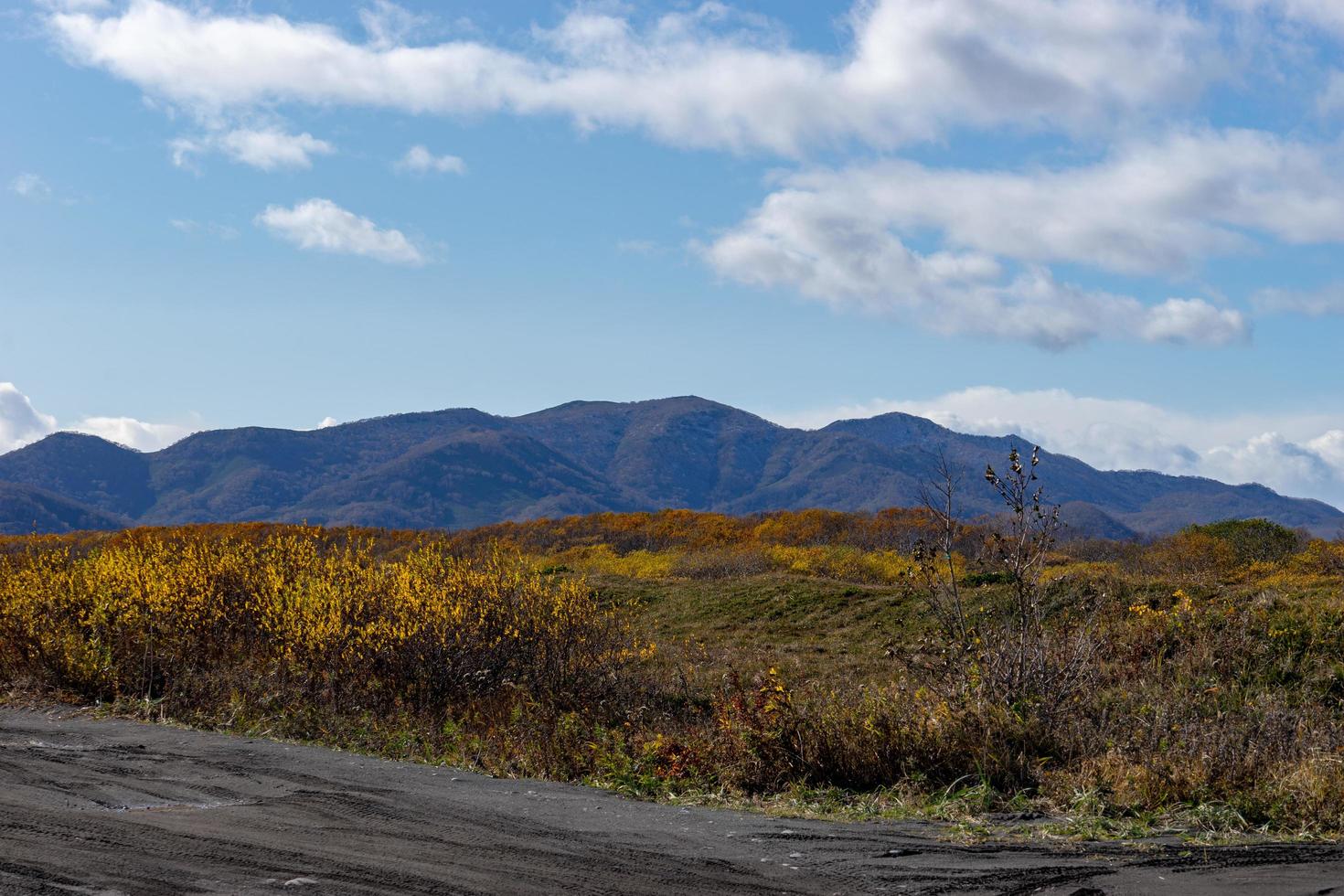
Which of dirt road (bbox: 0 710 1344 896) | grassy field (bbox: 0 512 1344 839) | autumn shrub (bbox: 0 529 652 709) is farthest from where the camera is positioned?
autumn shrub (bbox: 0 529 652 709)

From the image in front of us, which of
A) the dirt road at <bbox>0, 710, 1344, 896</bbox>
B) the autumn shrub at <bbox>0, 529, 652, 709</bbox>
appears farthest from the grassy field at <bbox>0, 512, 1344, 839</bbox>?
the dirt road at <bbox>0, 710, 1344, 896</bbox>

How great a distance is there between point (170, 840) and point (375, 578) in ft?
31.7

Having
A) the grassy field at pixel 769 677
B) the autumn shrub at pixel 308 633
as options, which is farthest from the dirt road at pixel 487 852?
the autumn shrub at pixel 308 633

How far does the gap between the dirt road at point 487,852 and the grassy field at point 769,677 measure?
0.87 meters

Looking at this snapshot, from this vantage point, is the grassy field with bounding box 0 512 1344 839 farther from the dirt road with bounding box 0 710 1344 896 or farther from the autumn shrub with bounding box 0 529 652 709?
the dirt road with bounding box 0 710 1344 896

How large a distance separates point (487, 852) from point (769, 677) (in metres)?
4.16

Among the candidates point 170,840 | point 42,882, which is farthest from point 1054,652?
point 42,882

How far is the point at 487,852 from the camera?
22.5 ft

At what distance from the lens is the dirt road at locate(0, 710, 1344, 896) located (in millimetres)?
6156

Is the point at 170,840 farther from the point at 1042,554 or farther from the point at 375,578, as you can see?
the point at 375,578

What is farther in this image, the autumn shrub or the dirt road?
the autumn shrub

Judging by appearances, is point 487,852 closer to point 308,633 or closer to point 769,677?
point 769,677

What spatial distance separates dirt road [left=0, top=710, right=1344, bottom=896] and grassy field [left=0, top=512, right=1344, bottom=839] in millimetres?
866

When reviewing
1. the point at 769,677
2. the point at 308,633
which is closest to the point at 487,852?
the point at 769,677
